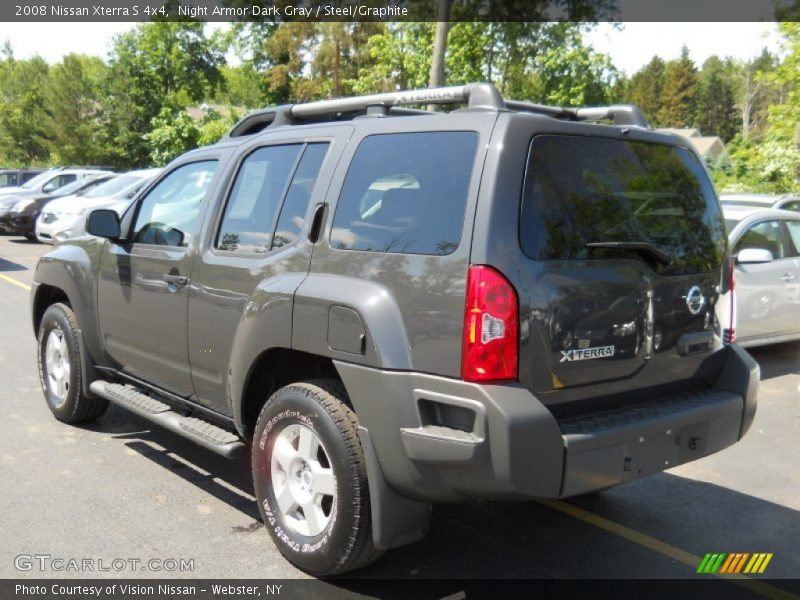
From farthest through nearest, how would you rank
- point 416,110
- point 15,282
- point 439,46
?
point 439,46
point 15,282
point 416,110

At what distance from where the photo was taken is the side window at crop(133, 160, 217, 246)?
4.68 metres

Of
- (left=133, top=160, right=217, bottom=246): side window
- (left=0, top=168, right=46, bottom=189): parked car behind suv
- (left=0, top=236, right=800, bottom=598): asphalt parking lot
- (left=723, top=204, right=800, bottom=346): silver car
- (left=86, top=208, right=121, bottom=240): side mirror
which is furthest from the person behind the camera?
(left=0, top=168, right=46, bottom=189): parked car behind suv

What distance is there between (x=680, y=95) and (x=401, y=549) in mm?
108756

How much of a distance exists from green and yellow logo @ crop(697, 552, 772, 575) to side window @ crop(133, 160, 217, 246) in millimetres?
3109

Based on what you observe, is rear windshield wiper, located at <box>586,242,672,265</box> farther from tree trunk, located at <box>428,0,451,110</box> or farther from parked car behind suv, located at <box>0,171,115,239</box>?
parked car behind suv, located at <box>0,171,115,239</box>

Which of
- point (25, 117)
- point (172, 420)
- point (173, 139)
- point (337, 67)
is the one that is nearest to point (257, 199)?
point (172, 420)

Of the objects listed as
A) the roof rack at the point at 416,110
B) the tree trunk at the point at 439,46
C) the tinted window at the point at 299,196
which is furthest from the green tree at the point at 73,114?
the tinted window at the point at 299,196

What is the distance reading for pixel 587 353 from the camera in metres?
3.34

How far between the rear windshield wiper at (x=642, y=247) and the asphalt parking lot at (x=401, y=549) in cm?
146

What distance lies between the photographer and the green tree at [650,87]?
108100mm

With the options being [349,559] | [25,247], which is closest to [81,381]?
[349,559]

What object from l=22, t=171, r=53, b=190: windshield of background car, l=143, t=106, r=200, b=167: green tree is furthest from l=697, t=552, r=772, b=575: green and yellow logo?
l=143, t=106, r=200, b=167: green tree

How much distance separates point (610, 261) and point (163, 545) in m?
2.45

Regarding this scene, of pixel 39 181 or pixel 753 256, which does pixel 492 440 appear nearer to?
pixel 753 256
